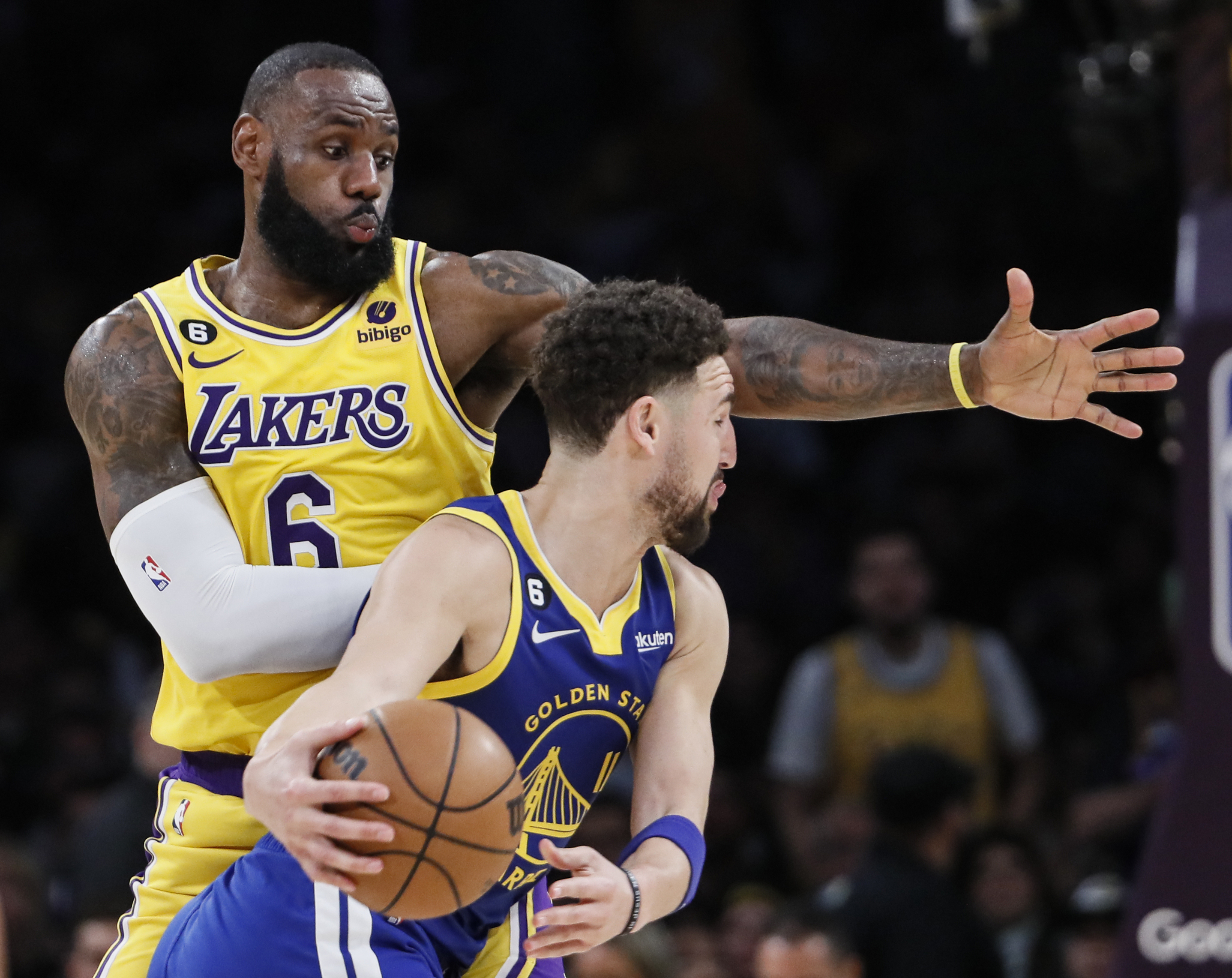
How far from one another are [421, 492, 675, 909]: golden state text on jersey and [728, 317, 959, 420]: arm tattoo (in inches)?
21.8

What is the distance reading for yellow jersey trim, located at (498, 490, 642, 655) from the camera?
3143mm

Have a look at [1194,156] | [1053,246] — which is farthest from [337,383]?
[1053,246]

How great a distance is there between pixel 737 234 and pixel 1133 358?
6105mm

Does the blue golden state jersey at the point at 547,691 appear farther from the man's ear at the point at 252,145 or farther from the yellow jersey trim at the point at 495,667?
the man's ear at the point at 252,145

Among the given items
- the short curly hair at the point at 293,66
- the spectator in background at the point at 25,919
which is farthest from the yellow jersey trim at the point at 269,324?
the spectator in background at the point at 25,919

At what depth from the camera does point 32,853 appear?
726 cm

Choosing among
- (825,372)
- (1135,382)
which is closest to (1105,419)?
(1135,382)

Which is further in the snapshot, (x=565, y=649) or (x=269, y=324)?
(x=269, y=324)

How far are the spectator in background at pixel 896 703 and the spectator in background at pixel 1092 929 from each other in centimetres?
100

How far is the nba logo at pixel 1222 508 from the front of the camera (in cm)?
472

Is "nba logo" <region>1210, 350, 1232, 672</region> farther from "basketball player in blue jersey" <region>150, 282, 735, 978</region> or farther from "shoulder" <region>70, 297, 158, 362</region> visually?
"shoulder" <region>70, 297, 158, 362</region>

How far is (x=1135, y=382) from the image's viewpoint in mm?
3318

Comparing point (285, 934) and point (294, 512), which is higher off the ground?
point (294, 512)

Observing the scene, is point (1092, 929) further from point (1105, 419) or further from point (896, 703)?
point (1105, 419)
